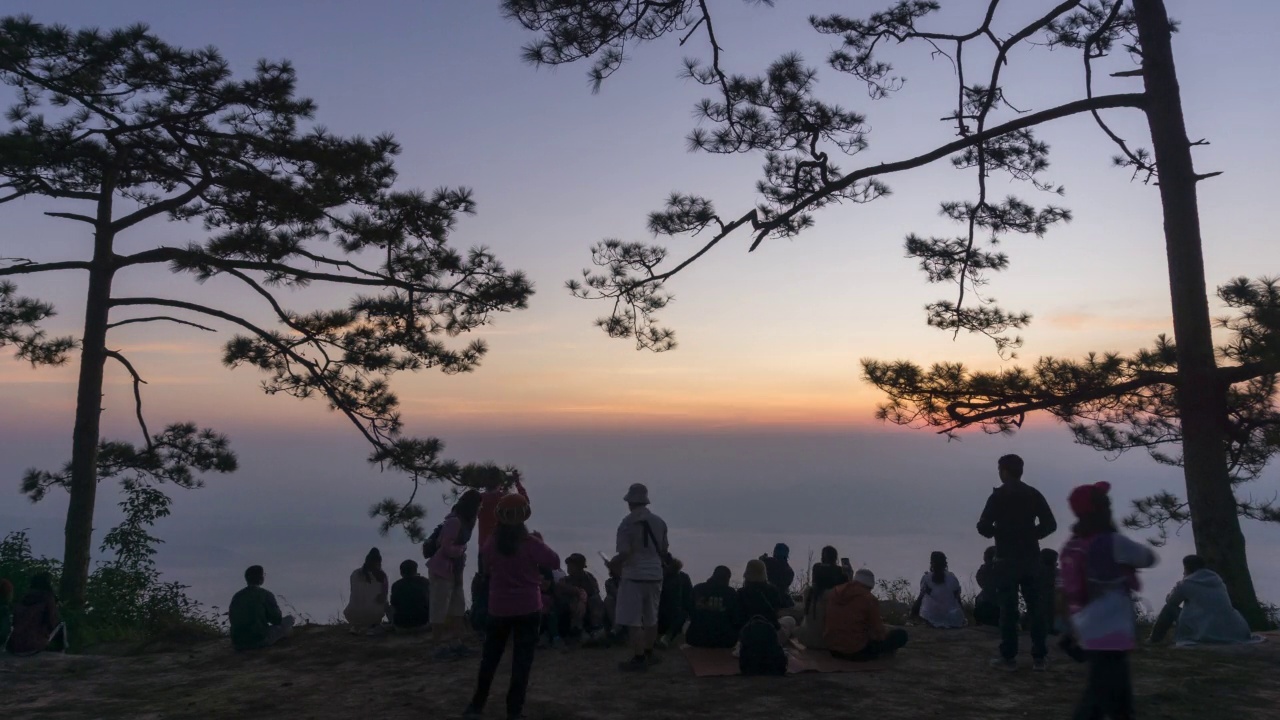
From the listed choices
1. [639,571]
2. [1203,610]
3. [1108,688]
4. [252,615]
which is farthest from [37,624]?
[1203,610]

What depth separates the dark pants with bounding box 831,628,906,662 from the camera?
7516mm

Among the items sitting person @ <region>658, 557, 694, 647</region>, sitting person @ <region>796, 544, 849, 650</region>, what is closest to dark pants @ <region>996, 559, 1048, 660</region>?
sitting person @ <region>796, 544, 849, 650</region>

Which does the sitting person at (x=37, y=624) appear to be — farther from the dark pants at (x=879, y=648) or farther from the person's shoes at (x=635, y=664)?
the dark pants at (x=879, y=648)

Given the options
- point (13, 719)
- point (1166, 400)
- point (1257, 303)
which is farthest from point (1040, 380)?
point (13, 719)

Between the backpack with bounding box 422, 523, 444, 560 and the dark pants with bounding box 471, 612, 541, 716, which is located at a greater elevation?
the backpack with bounding box 422, 523, 444, 560

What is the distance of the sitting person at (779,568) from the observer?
1016cm

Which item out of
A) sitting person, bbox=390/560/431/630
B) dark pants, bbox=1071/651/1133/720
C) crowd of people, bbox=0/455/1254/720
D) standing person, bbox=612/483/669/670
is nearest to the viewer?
dark pants, bbox=1071/651/1133/720

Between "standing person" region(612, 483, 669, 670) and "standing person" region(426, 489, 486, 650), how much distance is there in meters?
1.39

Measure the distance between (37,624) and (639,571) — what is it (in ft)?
20.8

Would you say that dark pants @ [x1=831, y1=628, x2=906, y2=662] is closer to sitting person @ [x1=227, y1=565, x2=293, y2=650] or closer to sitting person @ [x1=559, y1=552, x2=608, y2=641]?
sitting person @ [x1=559, y1=552, x2=608, y2=641]

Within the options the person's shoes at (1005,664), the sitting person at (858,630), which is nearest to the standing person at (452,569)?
the sitting person at (858,630)

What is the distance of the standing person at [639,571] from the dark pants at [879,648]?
5.39 ft

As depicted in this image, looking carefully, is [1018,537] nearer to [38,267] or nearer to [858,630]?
[858,630]

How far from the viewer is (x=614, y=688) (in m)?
6.73
